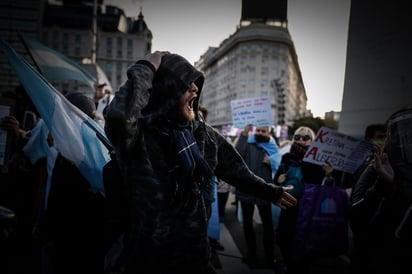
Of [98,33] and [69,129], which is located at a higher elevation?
[98,33]

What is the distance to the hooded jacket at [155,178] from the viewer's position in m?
1.25

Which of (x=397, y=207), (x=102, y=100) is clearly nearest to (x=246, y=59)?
(x=102, y=100)

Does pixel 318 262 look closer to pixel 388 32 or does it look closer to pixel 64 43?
pixel 388 32

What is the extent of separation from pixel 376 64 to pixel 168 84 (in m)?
5.43

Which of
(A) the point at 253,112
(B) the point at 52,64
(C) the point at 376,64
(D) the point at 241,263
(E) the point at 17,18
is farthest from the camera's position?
(E) the point at 17,18

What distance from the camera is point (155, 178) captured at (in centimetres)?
129

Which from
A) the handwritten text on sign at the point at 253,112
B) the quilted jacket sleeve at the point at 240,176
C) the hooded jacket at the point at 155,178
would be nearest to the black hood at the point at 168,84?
the hooded jacket at the point at 155,178

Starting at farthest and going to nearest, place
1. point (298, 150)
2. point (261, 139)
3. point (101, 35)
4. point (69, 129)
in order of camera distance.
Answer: point (101, 35)
point (261, 139)
point (298, 150)
point (69, 129)

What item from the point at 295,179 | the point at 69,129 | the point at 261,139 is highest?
the point at 69,129

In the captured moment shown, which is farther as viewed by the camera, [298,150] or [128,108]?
[298,150]

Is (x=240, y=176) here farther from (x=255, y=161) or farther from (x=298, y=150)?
(x=255, y=161)

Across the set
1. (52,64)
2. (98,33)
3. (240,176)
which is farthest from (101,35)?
(240,176)

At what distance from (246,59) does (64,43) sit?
54726mm

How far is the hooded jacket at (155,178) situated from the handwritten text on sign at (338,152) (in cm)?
227
